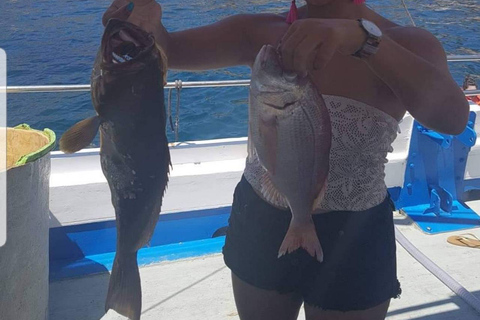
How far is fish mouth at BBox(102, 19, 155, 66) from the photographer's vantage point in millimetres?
1376

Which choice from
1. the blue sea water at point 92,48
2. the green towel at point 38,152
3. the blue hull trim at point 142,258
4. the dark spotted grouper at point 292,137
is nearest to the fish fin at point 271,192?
the dark spotted grouper at point 292,137

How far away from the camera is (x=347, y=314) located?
6.15 feet

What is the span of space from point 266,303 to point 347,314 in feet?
0.97

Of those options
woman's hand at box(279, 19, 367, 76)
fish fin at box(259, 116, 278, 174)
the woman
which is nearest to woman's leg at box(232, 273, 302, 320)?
the woman

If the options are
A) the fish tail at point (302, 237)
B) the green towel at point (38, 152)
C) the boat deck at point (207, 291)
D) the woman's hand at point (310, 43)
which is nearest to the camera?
the woman's hand at point (310, 43)

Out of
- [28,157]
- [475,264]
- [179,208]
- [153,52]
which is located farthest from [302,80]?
[475,264]

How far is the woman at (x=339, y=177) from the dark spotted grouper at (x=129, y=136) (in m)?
0.20

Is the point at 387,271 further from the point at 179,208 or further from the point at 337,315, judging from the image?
the point at 179,208

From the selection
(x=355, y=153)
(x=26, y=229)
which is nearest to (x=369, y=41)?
(x=355, y=153)

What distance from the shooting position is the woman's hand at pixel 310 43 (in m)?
1.35

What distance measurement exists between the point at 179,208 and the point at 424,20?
15565 mm

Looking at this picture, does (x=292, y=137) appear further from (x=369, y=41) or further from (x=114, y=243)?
(x=114, y=243)

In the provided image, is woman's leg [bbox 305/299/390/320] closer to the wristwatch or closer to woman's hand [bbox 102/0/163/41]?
the wristwatch

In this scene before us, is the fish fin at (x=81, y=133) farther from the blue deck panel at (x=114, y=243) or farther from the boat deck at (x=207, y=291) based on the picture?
the blue deck panel at (x=114, y=243)
